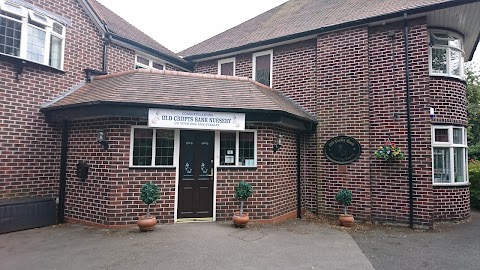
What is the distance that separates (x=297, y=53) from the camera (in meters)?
9.71

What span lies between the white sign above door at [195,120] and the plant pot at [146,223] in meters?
2.18

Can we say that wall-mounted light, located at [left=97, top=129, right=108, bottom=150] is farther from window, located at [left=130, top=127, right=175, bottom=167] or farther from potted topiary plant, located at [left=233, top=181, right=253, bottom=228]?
potted topiary plant, located at [left=233, top=181, right=253, bottom=228]

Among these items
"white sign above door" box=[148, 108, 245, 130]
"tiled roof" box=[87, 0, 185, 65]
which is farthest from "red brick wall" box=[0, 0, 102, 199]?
"white sign above door" box=[148, 108, 245, 130]

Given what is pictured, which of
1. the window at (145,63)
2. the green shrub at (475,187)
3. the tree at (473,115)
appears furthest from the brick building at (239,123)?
the tree at (473,115)

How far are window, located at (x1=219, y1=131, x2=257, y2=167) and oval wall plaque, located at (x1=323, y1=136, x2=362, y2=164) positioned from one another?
249 cm

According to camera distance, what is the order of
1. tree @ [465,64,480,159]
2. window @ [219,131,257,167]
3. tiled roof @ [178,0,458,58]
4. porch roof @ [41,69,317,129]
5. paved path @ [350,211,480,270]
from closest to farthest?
paved path @ [350,211,480,270]
porch roof @ [41,69,317,129]
window @ [219,131,257,167]
tiled roof @ [178,0,458,58]
tree @ [465,64,480,159]

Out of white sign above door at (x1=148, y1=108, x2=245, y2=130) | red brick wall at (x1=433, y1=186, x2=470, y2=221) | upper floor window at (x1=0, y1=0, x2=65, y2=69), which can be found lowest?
red brick wall at (x1=433, y1=186, x2=470, y2=221)

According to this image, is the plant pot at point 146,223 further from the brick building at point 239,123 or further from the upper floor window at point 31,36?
the upper floor window at point 31,36

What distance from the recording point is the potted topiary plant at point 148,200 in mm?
6440

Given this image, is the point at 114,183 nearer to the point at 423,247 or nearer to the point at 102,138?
the point at 102,138

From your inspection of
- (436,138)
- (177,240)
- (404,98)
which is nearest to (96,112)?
(177,240)

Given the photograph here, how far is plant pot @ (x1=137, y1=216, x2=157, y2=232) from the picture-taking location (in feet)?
21.2

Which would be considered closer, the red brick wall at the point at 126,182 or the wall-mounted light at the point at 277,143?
the red brick wall at the point at 126,182

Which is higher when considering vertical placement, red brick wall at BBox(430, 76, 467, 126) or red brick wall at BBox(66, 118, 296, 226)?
red brick wall at BBox(430, 76, 467, 126)
